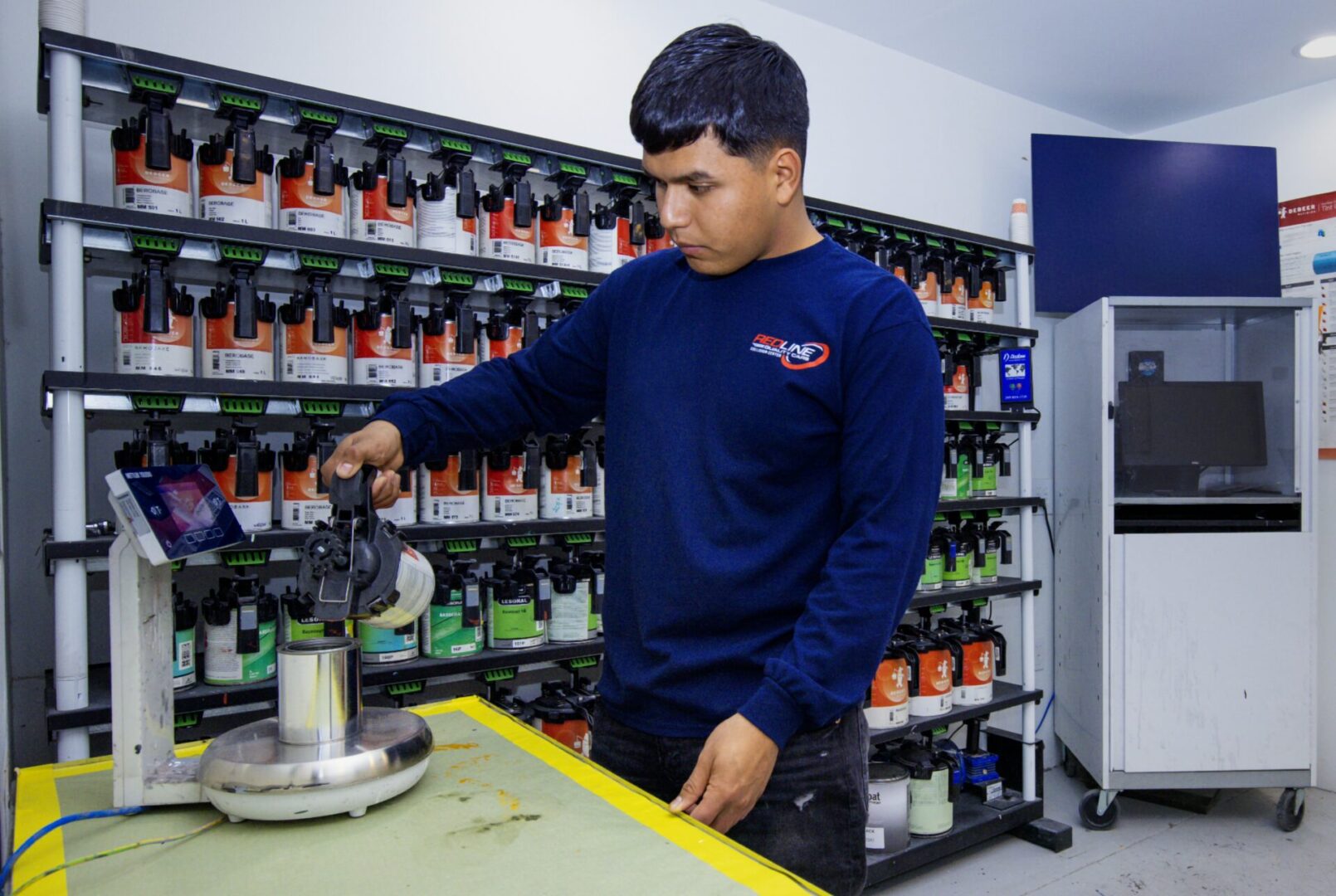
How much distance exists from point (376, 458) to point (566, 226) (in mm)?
1416

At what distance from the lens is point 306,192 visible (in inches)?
81.1

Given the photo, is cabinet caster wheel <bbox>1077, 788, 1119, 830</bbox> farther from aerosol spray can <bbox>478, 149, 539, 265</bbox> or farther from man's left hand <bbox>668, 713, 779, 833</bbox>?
man's left hand <bbox>668, 713, 779, 833</bbox>

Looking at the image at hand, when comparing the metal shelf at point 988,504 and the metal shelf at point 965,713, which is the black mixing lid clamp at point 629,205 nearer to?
the metal shelf at point 988,504

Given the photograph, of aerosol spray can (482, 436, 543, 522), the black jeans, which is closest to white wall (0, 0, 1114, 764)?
aerosol spray can (482, 436, 543, 522)

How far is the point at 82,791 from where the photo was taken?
1053 millimetres

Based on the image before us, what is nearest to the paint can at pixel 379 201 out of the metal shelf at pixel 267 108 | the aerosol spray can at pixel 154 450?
the metal shelf at pixel 267 108

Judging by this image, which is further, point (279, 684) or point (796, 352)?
point (796, 352)

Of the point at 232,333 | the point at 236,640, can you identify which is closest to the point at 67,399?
the point at 232,333

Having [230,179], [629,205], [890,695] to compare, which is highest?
[629,205]

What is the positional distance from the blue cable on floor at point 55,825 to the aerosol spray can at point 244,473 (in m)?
1.06

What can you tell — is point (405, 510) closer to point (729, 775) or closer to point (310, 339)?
point (310, 339)

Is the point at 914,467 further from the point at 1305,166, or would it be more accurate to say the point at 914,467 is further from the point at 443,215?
the point at 1305,166

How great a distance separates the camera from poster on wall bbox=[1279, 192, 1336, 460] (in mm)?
3877

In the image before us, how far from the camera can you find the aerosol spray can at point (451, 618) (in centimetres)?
222
